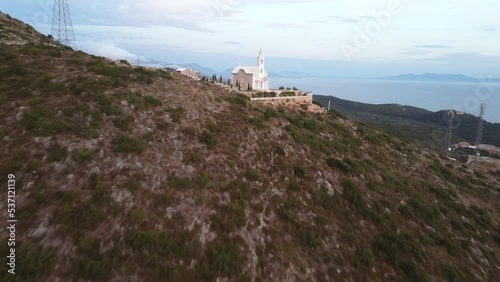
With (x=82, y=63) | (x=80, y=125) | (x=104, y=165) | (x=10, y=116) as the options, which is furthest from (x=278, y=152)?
(x=82, y=63)

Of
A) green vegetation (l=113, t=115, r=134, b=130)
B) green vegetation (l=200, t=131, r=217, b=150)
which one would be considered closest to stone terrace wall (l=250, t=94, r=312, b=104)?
green vegetation (l=200, t=131, r=217, b=150)

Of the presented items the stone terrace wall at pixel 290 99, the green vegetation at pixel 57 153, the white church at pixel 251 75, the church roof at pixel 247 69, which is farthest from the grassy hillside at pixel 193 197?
the church roof at pixel 247 69

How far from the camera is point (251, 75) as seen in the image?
6569 centimetres

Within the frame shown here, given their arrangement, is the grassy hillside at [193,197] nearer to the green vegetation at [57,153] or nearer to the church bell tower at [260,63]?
the green vegetation at [57,153]

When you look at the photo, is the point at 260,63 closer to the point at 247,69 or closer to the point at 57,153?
the point at 247,69

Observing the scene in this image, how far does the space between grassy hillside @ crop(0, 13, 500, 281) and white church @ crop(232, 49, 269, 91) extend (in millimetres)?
37488

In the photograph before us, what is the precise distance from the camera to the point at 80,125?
1900cm

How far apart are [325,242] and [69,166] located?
14243mm

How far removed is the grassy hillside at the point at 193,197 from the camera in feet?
41.5

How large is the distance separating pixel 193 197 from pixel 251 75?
52.6 meters

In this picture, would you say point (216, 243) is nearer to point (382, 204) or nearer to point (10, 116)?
point (382, 204)

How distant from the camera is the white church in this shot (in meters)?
65.8

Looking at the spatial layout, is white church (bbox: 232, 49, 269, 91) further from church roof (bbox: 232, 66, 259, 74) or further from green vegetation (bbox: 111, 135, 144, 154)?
green vegetation (bbox: 111, 135, 144, 154)

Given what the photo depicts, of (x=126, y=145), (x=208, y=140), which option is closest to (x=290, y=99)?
(x=208, y=140)
